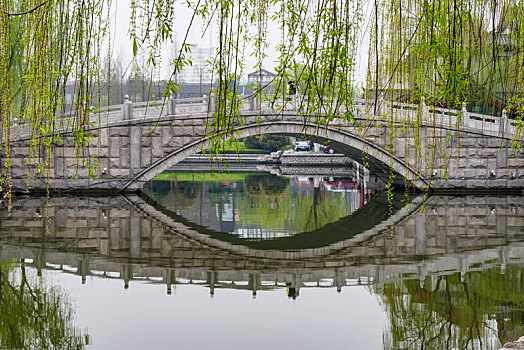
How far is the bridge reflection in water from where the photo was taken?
5664 millimetres

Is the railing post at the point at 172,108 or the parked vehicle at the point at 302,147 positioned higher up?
the railing post at the point at 172,108

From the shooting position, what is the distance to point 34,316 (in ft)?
16.8

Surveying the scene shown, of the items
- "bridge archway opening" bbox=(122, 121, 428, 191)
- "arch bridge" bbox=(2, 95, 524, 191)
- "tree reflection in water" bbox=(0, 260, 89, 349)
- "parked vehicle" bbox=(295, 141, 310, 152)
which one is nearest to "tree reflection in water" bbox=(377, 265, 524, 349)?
"tree reflection in water" bbox=(0, 260, 89, 349)

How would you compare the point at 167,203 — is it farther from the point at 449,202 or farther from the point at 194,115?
the point at 449,202

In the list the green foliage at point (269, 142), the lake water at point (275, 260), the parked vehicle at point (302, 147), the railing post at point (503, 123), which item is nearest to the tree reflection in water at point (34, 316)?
the lake water at point (275, 260)

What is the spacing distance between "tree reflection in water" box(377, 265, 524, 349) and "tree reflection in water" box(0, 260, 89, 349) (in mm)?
2518

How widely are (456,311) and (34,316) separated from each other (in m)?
3.59

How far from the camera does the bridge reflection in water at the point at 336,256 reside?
18.6ft

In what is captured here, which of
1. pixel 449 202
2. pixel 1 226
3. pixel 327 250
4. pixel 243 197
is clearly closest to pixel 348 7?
pixel 327 250

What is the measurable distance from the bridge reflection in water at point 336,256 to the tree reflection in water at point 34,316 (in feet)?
2.64

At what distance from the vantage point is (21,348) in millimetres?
4430

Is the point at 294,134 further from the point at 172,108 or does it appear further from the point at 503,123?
the point at 503,123

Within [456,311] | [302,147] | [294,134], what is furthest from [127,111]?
[302,147]

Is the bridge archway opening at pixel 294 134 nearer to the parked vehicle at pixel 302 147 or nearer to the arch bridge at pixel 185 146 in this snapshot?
the arch bridge at pixel 185 146
